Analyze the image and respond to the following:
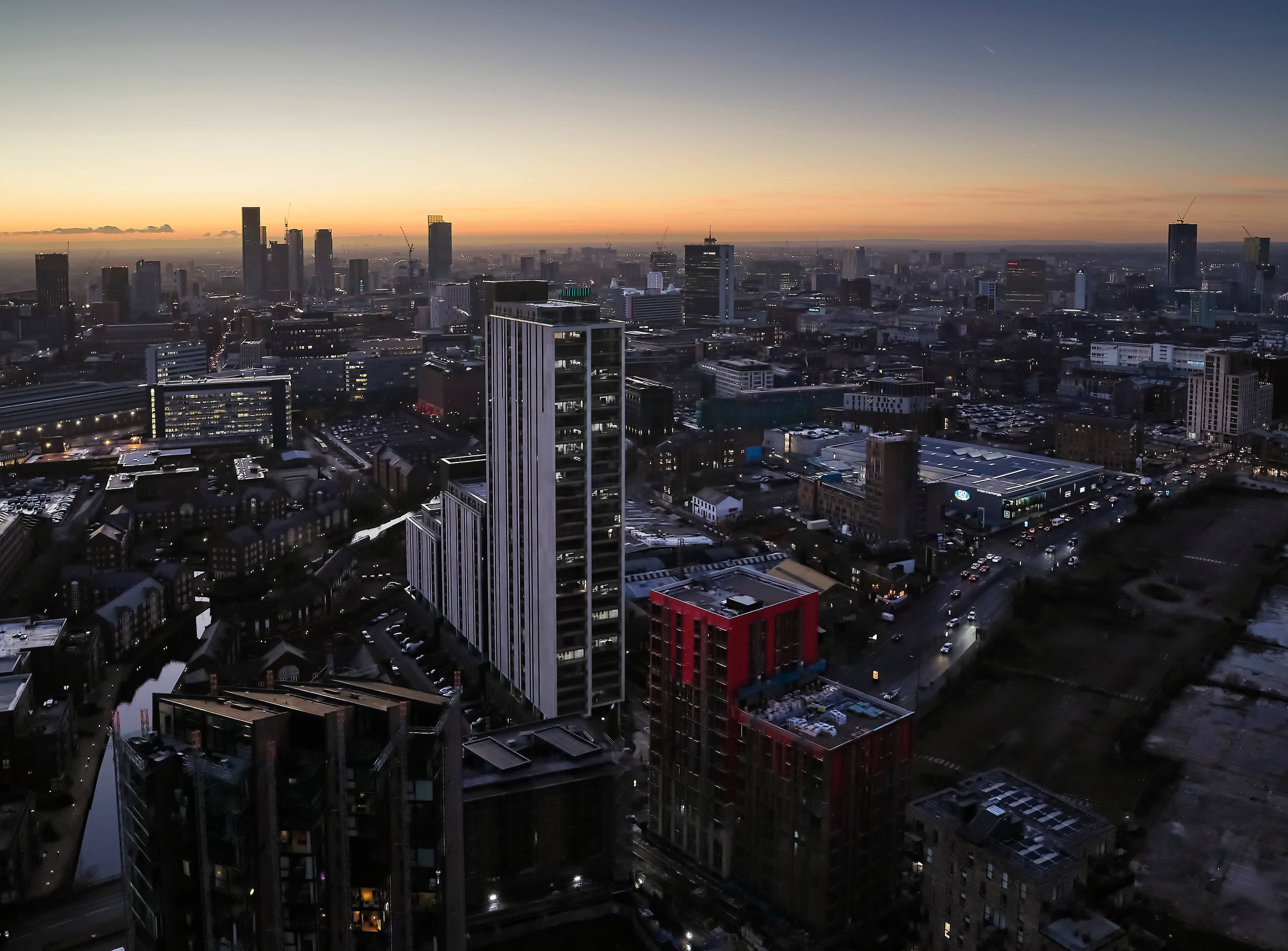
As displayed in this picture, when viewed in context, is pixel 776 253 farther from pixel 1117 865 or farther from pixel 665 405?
pixel 1117 865

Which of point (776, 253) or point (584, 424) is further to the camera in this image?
point (776, 253)

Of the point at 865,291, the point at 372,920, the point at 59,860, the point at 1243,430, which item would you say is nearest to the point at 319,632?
the point at 59,860

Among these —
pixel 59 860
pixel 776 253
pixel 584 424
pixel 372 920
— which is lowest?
pixel 59 860

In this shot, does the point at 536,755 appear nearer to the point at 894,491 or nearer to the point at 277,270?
the point at 894,491

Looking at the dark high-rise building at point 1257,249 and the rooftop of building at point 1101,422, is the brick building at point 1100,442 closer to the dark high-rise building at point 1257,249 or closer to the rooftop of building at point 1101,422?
the rooftop of building at point 1101,422

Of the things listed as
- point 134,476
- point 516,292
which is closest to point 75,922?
point 516,292

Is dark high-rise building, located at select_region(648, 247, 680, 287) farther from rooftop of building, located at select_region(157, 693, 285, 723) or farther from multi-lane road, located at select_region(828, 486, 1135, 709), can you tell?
rooftop of building, located at select_region(157, 693, 285, 723)

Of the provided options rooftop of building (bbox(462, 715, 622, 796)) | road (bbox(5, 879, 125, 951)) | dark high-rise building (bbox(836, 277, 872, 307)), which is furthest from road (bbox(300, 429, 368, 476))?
dark high-rise building (bbox(836, 277, 872, 307))
